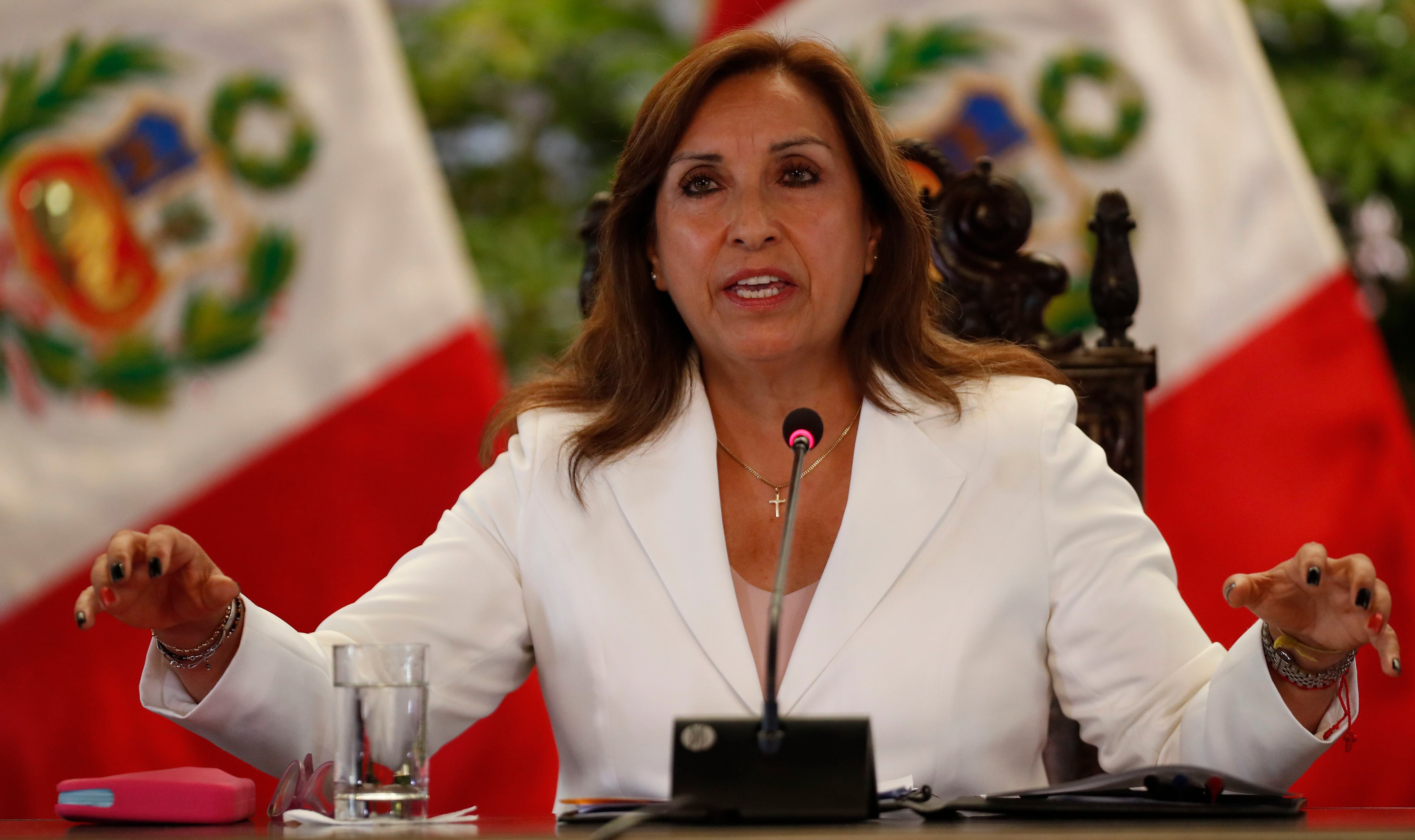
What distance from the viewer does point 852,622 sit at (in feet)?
5.21

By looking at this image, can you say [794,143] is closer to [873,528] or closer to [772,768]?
[873,528]

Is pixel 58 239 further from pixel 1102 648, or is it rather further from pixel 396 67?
pixel 1102 648

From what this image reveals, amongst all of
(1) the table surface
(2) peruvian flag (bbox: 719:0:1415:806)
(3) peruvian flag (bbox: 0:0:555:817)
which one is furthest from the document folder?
(3) peruvian flag (bbox: 0:0:555:817)

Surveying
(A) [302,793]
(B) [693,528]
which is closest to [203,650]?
(A) [302,793]

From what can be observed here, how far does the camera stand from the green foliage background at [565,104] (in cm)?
336

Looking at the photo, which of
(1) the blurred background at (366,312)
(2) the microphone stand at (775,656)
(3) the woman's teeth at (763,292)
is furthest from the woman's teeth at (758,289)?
(1) the blurred background at (366,312)

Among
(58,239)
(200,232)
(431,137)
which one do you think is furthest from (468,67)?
(58,239)

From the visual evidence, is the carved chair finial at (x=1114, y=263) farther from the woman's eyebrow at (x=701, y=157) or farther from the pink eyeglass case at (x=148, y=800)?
the pink eyeglass case at (x=148, y=800)

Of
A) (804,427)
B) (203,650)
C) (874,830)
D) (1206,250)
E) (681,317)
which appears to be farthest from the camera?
(1206,250)

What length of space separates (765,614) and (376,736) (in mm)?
626

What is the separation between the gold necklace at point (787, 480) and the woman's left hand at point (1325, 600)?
2.23ft

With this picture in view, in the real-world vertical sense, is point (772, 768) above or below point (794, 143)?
below

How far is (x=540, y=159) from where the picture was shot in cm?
375

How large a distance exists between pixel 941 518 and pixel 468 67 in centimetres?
239
